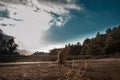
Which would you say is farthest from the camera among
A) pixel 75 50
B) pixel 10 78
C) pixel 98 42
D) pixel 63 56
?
pixel 75 50

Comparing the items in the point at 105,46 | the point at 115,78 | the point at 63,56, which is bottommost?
the point at 115,78

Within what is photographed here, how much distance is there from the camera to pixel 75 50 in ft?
188

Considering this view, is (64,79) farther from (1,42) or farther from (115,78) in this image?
(1,42)

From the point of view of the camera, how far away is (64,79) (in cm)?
1138

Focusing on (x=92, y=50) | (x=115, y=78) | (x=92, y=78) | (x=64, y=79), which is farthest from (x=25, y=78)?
(x=92, y=50)

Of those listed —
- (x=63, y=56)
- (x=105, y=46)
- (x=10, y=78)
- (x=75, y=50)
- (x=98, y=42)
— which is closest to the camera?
(x=10, y=78)

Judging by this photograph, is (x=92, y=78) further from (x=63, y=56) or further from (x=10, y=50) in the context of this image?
(x=10, y=50)

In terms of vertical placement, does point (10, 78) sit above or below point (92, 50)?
below

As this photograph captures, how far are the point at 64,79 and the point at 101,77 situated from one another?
2811mm

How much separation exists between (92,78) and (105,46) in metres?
35.1

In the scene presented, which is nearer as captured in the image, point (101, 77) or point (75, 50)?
point (101, 77)

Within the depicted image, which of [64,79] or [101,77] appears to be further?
[101,77]

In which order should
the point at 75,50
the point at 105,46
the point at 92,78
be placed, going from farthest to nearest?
1. the point at 75,50
2. the point at 105,46
3. the point at 92,78

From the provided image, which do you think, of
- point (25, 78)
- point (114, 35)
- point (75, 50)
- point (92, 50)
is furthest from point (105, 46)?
point (25, 78)
